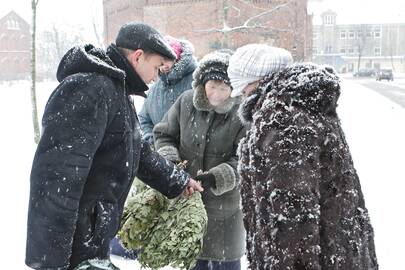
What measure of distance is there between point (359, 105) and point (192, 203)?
21.7 m

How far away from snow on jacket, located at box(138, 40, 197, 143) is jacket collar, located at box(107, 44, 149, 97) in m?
1.77

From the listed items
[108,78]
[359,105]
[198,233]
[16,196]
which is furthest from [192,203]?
[359,105]

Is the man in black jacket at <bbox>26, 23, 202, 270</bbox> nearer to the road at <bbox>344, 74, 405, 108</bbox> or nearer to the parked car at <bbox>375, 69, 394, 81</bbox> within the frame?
the road at <bbox>344, 74, 405, 108</bbox>

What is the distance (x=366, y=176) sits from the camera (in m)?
9.02

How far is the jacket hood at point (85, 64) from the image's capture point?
8.06 ft

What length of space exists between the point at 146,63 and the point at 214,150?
1.04 m

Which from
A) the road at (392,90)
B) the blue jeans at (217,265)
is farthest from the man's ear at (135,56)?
the road at (392,90)

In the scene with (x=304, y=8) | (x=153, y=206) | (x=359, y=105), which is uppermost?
(x=304, y=8)

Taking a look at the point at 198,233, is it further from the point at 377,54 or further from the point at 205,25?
the point at 377,54

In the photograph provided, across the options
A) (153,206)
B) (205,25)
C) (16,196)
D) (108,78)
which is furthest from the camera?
(205,25)

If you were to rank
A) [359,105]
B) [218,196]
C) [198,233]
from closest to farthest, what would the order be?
[198,233] → [218,196] → [359,105]

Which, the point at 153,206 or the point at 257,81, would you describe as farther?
the point at 153,206

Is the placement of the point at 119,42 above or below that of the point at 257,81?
above

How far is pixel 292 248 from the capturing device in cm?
205
